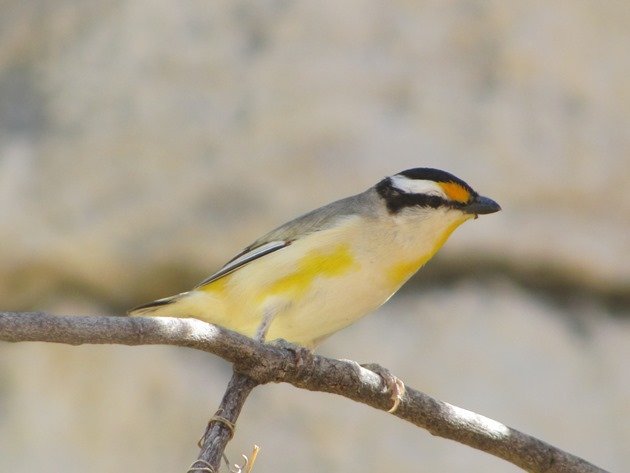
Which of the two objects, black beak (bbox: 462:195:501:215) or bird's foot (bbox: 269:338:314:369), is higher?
black beak (bbox: 462:195:501:215)

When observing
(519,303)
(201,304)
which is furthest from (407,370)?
(201,304)

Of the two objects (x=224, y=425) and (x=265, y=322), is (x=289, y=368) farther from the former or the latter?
(x=265, y=322)

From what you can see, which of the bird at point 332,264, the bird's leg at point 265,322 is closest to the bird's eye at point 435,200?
the bird at point 332,264

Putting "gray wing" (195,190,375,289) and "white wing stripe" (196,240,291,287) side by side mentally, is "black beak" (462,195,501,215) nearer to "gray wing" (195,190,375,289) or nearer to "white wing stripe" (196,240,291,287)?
"gray wing" (195,190,375,289)

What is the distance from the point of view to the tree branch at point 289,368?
1712 mm

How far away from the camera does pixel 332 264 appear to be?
281cm

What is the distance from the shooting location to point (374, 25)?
4688 millimetres

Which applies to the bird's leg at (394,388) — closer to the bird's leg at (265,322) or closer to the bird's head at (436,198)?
the bird's leg at (265,322)

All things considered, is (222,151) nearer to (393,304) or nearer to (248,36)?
(248,36)

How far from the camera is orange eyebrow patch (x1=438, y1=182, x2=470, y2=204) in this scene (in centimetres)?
293

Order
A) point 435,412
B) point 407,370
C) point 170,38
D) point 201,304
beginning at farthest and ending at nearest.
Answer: point 170,38, point 407,370, point 201,304, point 435,412

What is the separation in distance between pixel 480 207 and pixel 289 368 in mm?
1009

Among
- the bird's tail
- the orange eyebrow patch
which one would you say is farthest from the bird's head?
the bird's tail

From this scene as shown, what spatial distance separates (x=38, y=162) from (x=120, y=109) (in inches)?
18.0
